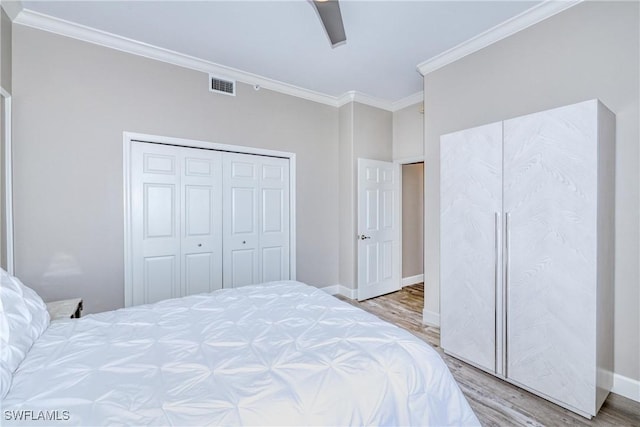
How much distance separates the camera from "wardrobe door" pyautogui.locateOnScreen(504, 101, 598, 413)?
1.78 m

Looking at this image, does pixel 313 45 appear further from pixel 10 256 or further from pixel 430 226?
pixel 10 256

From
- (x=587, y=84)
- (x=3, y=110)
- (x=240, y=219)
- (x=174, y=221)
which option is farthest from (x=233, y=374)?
(x=587, y=84)

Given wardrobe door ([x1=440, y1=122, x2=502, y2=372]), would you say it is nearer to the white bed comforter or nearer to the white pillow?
the white bed comforter

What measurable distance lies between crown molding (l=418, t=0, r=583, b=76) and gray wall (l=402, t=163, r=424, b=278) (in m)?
1.95

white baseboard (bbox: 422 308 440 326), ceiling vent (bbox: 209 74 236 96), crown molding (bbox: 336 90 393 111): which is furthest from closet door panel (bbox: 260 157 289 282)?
white baseboard (bbox: 422 308 440 326)

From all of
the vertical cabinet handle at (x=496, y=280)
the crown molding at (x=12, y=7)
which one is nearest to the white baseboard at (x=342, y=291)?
the vertical cabinet handle at (x=496, y=280)

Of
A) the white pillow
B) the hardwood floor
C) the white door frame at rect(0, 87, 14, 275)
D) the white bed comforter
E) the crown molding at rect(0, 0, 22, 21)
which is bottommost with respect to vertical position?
the hardwood floor

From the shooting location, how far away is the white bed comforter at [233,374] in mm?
936

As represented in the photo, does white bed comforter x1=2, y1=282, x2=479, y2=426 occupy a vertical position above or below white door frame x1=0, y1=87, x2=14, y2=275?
below

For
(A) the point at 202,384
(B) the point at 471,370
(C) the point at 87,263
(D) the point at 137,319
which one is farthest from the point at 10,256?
(B) the point at 471,370

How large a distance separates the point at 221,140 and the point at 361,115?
200 centimetres

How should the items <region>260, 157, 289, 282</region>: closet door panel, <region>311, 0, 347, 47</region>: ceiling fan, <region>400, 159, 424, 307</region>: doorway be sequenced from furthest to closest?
<region>400, 159, 424, 307</region>: doorway
<region>260, 157, 289, 282</region>: closet door panel
<region>311, 0, 347, 47</region>: ceiling fan

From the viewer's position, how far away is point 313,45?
2.84 m
